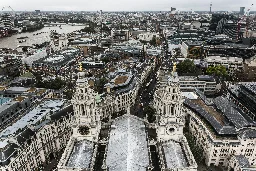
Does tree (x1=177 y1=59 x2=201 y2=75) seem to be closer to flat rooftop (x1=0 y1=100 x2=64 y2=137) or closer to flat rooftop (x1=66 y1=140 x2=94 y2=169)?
flat rooftop (x1=0 y1=100 x2=64 y2=137)

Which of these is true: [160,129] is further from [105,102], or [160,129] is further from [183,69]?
[183,69]

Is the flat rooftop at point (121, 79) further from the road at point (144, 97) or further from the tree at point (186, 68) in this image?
the tree at point (186, 68)

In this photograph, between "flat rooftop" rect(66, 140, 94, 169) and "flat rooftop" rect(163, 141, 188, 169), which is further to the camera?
"flat rooftop" rect(66, 140, 94, 169)

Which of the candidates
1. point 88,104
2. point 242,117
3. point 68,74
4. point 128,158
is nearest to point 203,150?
point 242,117

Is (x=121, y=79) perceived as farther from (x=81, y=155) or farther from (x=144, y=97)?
(x=81, y=155)

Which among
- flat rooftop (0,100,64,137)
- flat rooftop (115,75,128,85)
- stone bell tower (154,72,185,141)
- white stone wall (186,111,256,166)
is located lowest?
white stone wall (186,111,256,166)

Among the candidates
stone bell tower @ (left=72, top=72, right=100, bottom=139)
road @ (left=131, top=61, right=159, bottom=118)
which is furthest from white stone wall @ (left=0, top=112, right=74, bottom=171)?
road @ (left=131, top=61, right=159, bottom=118)

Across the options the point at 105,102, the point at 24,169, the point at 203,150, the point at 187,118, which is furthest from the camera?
the point at 105,102
